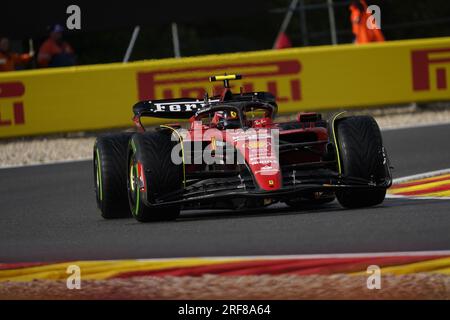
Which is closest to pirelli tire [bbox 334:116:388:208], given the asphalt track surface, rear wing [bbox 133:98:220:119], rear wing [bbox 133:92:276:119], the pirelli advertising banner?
the asphalt track surface

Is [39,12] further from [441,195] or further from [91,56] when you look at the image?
[441,195]

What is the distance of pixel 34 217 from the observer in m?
11.7

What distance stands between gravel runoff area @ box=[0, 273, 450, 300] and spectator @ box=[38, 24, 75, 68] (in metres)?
12.9

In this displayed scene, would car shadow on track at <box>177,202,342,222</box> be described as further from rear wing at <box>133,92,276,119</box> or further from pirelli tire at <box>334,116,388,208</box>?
rear wing at <box>133,92,276,119</box>

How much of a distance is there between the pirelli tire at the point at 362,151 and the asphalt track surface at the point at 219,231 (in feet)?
0.90

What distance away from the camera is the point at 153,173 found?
10.2 metres

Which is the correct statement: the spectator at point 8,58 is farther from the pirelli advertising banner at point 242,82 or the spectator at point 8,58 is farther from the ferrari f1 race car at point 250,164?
the ferrari f1 race car at point 250,164

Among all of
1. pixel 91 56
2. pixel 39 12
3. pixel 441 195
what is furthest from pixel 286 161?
pixel 91 56

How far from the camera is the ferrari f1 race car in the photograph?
10031mm

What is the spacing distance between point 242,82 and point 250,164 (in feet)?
29.9

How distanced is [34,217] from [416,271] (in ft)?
16.9

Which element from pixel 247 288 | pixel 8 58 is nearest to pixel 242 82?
pixel 8 58

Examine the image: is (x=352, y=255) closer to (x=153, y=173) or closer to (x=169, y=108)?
(x=153, y=173)
